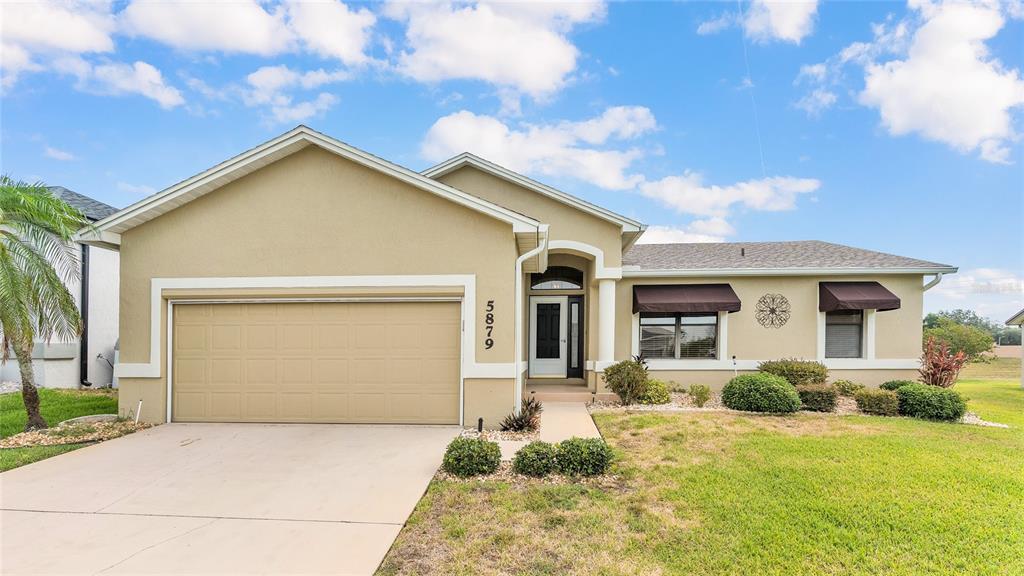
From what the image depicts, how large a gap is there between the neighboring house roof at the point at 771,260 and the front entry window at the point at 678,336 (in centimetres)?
142

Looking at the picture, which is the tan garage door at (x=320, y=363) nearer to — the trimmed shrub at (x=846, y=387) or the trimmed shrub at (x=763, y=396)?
the trimmed shrub at (x=763, y=396)

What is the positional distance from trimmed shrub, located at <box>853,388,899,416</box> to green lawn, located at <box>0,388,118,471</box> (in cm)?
1545

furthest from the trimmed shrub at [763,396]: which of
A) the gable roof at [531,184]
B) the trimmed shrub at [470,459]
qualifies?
the trimmed shrub at [470,459]

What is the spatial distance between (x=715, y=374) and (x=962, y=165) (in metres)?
9.06

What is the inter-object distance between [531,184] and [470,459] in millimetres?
8197

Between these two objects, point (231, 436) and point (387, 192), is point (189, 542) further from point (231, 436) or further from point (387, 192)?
point (387, 192)

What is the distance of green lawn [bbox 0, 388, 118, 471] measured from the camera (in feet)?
22.3

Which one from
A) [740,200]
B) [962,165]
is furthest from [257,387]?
[740,200]

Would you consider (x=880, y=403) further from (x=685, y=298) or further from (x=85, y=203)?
(x=85, y=203)

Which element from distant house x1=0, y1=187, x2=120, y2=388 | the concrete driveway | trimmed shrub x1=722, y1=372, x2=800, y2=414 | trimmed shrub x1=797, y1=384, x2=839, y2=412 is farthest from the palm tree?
trimmed shrub x1=797, y1=384, x2=839, y2=412

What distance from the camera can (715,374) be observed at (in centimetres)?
1335

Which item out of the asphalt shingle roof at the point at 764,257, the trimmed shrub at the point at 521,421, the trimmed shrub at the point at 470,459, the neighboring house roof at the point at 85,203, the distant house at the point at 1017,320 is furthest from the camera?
the distant house at the point at 1017,320

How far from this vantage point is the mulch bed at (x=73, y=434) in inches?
297

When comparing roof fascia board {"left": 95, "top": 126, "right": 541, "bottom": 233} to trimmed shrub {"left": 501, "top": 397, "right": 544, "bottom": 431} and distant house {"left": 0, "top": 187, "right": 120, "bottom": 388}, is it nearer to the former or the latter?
trimmed shrub {"left": 501, "top": 397, "right": 544, "bottom": 431}
